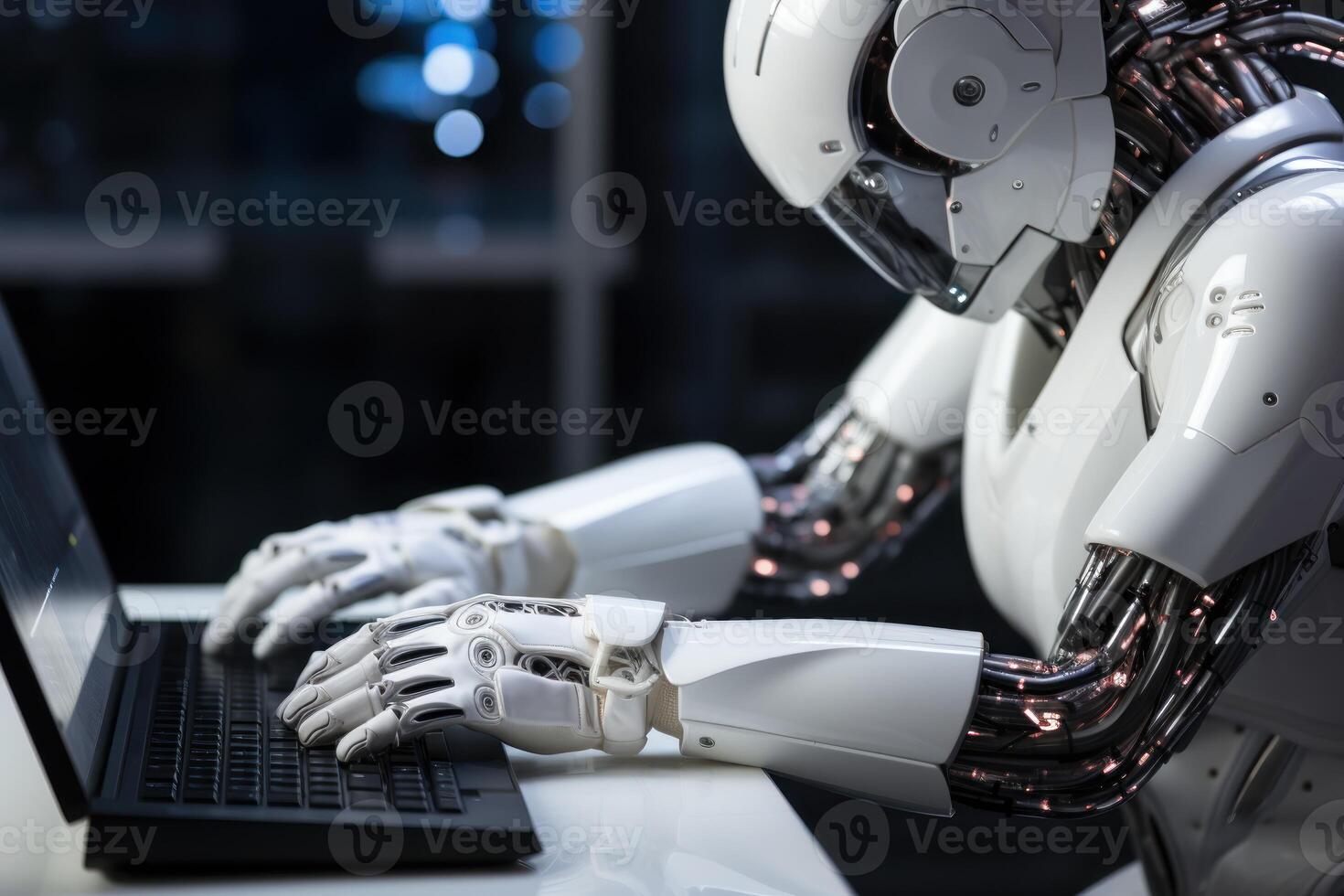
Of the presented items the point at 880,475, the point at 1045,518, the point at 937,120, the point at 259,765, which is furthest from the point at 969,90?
the point at 259,765

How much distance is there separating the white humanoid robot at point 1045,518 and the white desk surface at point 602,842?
0.03m

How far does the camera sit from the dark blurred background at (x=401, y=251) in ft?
9.99

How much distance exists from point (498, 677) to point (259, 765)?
0.13 metres

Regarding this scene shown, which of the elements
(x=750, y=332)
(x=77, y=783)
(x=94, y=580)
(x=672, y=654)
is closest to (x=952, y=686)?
(x=672, y=654)

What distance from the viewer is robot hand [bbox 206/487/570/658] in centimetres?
93

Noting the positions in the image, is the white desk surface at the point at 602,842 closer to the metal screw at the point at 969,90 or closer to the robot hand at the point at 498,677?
the robot hand at the point at 498,677

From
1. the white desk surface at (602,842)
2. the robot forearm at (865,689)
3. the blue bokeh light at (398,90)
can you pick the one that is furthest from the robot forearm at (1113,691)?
the blue bokeh light at (398,90)

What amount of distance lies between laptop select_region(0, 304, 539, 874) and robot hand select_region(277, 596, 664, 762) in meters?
0.02

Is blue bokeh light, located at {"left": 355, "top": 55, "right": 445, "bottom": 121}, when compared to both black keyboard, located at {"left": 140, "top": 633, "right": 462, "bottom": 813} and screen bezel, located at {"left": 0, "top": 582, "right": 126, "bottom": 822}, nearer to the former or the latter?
black keyboard, located at {"left": 140, "top": 633, "right": 462, "bottom": 813}

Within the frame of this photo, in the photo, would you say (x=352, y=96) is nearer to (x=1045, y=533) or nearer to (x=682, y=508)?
(x=682, y=508)

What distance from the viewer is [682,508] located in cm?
112

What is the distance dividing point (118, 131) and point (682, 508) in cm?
251

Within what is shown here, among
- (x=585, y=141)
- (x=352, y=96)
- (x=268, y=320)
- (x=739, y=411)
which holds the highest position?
(x=352, y=96)

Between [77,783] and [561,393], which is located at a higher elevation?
[77,783]
